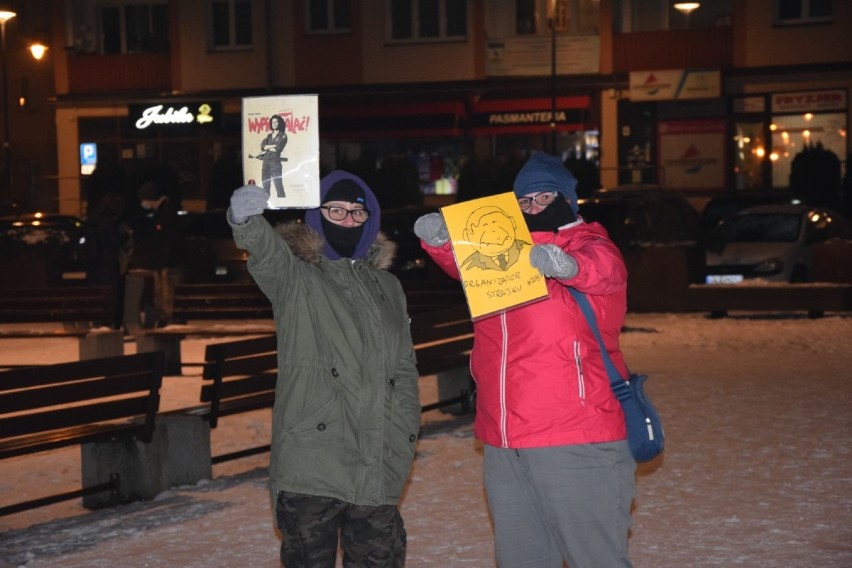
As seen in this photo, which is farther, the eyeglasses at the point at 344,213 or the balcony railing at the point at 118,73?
the balcony railing at the point at 118,73

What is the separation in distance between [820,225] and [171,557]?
1760cm

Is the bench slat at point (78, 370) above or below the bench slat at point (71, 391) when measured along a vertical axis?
above

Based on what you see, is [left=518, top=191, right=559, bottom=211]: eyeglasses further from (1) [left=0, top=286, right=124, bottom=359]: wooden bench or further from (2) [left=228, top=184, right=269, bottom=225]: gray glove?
(1) [left=0, top=286, right=124, bottom=359]: wooden bench

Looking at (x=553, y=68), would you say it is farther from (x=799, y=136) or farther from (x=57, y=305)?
(x=57, y=305)

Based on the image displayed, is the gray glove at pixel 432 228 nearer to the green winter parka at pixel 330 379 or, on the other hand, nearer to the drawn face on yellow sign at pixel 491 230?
the drawn face on yellow sign at pixel 491 230

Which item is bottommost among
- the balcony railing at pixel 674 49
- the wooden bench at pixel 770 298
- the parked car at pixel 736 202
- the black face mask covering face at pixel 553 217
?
the wooden bench at pixel 770 298

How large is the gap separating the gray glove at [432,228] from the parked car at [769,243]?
16.1 metres

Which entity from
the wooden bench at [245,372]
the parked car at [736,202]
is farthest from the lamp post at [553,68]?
the wooden bench at [245,372]

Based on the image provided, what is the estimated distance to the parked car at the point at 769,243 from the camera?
838 inches

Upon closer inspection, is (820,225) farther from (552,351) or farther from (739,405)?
(552,351)

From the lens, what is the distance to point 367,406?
467 cm

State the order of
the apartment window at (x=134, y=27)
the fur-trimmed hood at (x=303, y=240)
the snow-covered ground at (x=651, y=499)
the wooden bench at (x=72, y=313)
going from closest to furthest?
the fur-trimmed hood at (x=303, y=240), the snow-covered ground at (x=651, y=499), the wooden bench at (x=72, y=313), the apartment window at (x=134, y=27)

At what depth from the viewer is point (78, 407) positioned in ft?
26.5

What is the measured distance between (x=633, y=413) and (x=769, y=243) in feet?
57.5
